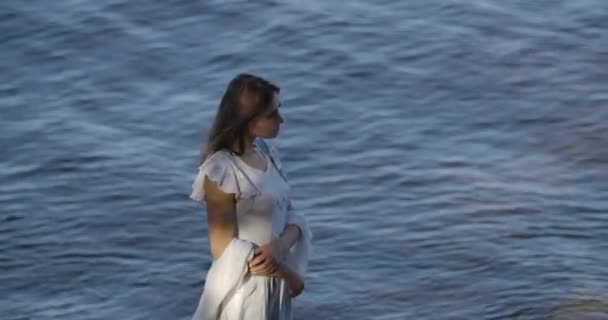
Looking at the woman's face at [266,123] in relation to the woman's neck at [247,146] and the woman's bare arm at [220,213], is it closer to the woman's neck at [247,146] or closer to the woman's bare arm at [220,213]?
the woman's neck at [247,146]

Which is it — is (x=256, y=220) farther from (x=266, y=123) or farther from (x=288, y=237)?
(x=266, y=123)

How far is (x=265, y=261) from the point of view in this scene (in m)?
5.73

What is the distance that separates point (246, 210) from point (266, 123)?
32 centimetres

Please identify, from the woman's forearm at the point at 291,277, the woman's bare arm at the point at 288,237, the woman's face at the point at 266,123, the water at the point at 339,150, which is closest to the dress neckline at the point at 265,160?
the woman's face at the point at 266,123

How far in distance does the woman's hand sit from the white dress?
3cm

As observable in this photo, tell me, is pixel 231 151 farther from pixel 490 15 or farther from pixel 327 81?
pixel 490 15

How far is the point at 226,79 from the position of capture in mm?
11172

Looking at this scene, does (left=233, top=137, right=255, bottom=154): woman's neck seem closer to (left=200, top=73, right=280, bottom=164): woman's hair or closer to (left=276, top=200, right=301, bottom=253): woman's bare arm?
(left=200, top=73, right=280, bottom=164): woman's hair

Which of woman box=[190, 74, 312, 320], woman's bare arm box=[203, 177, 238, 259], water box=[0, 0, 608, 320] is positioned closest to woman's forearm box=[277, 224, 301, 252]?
woman box=[190, 74, 312, 320]

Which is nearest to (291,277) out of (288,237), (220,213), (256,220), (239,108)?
(288,237)

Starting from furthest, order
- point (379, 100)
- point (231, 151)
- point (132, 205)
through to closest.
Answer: point (379, 100)
point (132, 205)
point (231, 151)

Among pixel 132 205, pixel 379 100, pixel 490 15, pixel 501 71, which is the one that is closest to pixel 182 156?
pixel 132 205

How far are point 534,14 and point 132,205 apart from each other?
13.6ft

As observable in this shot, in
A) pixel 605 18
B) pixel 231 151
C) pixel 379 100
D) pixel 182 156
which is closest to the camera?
pixel 231 151
